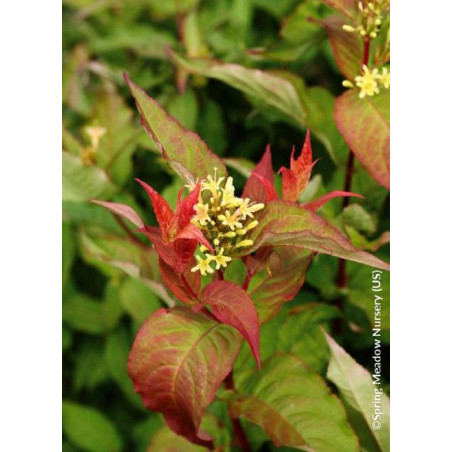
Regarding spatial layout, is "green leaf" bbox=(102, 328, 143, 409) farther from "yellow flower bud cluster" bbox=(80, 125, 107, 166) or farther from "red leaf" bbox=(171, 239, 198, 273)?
"red leaf" bbox=(171, 239, 198, 273)

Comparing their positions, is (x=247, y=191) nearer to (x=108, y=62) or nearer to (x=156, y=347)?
(x=156, y=347)

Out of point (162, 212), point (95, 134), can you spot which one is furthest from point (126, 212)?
point (95, 134)

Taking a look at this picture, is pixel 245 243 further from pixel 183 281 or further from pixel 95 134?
pixel 95 134

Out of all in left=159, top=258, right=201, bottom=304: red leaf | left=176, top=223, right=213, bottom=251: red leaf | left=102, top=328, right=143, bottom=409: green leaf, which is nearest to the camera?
left=176, top=223, right=213, bottom=251: red leaf

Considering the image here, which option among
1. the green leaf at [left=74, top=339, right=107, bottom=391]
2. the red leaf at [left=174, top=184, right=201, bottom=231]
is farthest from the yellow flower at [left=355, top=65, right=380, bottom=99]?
the green leaf at [left=74, top=339, right=107, bottom=391]

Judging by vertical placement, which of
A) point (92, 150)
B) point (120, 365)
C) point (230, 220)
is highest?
point (92, 150)

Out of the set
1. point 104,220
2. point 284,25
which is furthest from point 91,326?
point 284,25

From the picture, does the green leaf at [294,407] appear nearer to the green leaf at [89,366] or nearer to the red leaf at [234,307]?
the red leaf at [234,307]
